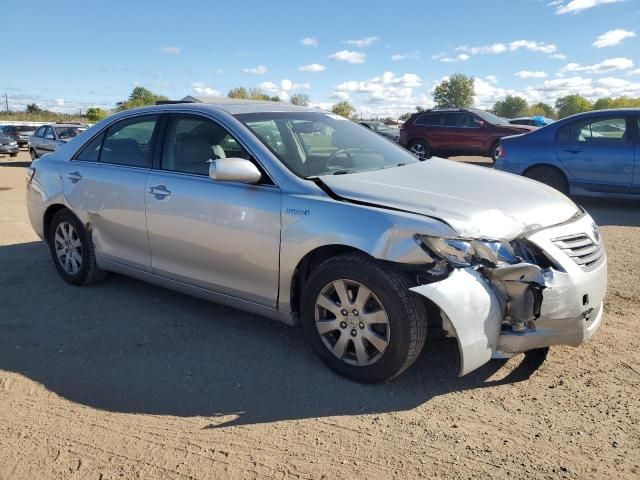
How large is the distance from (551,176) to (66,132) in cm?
1662

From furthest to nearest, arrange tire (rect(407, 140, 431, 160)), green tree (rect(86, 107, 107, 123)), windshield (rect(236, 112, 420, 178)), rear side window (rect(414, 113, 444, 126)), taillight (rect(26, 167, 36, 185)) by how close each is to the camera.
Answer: green tree (rect(86, 107, 107, 123)) → tire (rect(407, 140, 431, 160)) → rear side window (rect(414, 113, 444, 126)) → taillight (rect(26, 167, 36, 185)) → windshield (rect(236, 112, 420, 178))

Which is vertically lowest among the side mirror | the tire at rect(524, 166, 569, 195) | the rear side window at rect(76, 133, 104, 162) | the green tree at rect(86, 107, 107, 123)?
the green tree at rect(86, 107, 107, 123)

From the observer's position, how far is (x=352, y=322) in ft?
10.5

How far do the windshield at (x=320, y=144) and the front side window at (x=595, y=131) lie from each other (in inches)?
206

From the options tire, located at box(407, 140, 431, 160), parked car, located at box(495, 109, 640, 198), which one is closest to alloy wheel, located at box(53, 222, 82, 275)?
parked car, located at box(495, 109, 640, 198)

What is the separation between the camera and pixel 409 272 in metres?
3.02

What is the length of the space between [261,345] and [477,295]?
5.38 feet

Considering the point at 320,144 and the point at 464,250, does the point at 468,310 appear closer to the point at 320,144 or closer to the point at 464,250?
the point at 464,250

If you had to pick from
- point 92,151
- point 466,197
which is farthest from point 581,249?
point 92,151

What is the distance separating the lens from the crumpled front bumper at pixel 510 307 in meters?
2.82

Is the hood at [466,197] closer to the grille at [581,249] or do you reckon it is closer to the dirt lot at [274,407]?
the grille at [581,249]

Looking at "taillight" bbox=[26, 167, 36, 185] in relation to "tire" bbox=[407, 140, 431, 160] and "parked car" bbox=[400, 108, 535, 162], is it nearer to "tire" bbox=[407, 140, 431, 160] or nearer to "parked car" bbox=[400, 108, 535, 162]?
"parked car" bbox=[400, 108, 535, 162]

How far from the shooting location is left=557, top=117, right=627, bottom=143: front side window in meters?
8.27

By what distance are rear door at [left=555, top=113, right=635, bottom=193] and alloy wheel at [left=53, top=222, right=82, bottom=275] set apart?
7209 millimetres
